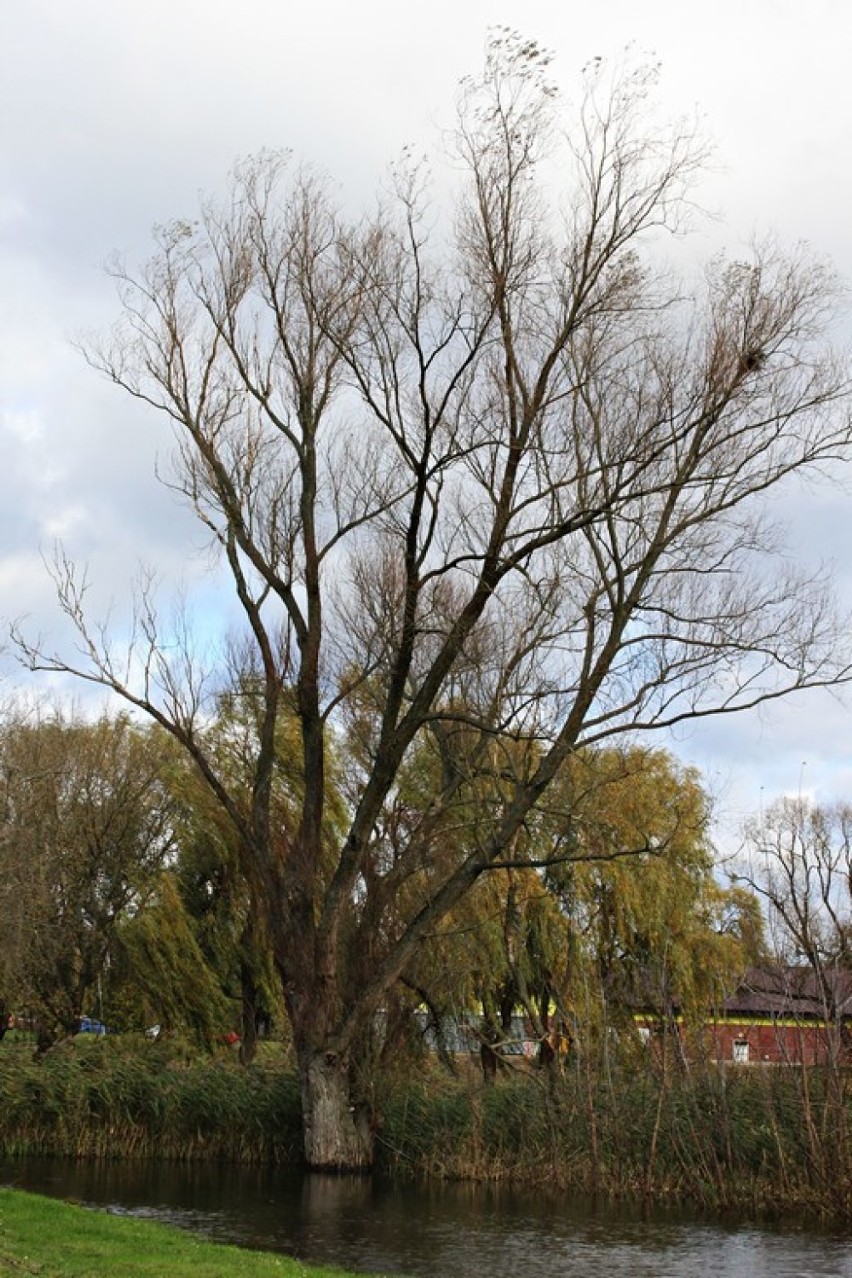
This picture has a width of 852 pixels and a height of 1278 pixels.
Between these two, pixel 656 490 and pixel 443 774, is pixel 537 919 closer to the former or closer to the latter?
pixel 443 774

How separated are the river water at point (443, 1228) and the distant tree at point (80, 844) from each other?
7.39 metres

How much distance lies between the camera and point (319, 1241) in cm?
1564

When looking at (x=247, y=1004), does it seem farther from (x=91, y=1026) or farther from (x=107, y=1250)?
(x=107, y=1250)

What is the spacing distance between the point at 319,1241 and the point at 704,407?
12198 millimetres

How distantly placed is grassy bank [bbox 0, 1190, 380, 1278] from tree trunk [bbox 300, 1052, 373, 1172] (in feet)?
24.8

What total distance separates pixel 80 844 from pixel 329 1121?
10432 millimetres

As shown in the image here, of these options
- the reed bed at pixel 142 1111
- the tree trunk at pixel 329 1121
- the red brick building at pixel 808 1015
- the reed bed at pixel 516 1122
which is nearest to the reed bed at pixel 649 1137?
the reed bed at pixel 516 1122

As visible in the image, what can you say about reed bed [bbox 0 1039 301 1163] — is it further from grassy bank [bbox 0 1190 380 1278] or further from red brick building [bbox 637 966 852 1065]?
grassy bank [bbox 0 1190 380 1278]

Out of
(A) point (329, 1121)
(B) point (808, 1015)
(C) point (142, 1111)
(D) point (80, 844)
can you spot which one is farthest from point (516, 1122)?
(D) point (80, 844)

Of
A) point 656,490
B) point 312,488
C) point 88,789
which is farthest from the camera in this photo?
point 88,789

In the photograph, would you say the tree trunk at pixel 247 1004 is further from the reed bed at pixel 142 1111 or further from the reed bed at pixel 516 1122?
the reed bed at pixel 142 1111

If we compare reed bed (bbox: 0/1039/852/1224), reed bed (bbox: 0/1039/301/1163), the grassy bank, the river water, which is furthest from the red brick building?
reed bed (bbox: 0/1039/301/1163)

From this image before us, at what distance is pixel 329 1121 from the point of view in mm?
22562

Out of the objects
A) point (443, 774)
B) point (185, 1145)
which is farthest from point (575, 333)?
point (185, 1145)
